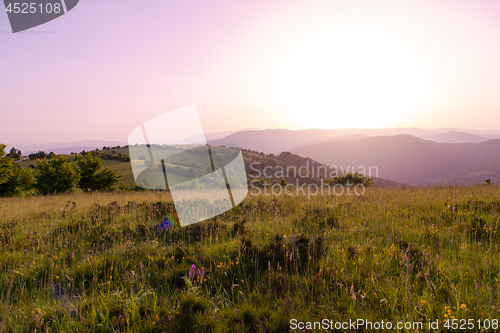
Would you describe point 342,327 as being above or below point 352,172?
above

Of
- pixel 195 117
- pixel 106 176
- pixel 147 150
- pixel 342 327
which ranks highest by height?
pixel 195 117

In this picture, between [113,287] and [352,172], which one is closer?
[113,287]

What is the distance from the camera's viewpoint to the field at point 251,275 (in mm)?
1931

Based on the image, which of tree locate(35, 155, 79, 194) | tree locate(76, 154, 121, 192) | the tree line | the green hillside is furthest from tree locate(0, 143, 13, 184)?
tree locate(76, 154, 121, 192)

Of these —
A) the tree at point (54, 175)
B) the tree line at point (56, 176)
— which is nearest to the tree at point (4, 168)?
the tree line at point (56, 176)

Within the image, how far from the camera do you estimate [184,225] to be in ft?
15.6

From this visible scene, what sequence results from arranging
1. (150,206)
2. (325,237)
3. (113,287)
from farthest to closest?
(150,206)
(325,237)
(113,287)

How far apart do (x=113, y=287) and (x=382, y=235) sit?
420cm

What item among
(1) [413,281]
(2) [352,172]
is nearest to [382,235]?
(1) [413,281]

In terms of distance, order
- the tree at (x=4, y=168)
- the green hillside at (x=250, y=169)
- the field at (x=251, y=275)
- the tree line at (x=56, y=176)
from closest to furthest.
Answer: the field at (x=251, y=275) < the green hillside at (x=250, y=169) < the tree at (x=4, y=168) < the tree line at (x=56, y=176)

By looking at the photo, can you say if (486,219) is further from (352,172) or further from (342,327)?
(352,172)

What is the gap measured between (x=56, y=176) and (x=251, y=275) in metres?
38.7

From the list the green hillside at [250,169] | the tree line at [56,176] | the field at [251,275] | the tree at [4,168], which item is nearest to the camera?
the field at [251,275]

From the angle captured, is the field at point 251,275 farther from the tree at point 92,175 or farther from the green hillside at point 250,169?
the tree at point 92,175
